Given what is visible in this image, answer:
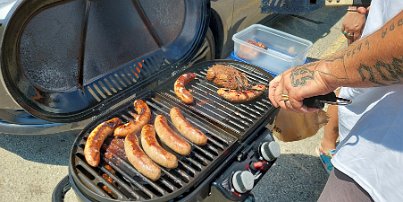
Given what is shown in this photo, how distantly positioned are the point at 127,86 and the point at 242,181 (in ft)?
3.61

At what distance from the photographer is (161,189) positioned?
161 cm

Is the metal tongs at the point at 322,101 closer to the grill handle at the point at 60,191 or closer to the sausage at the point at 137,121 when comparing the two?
the sausage at the point at 137,121

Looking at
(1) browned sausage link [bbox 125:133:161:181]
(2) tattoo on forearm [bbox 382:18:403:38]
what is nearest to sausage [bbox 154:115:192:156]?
(1) browned sausage link [bbox 125:133:161:181]

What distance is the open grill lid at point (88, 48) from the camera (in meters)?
1.77

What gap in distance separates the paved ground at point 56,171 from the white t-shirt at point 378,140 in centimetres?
151

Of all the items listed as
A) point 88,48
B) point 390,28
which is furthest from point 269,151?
point 88,48

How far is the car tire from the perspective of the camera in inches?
110

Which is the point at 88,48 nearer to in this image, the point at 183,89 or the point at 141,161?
the point at 183,89

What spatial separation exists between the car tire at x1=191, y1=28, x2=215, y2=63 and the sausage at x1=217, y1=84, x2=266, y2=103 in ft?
1.84

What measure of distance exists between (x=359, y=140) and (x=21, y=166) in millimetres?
3000

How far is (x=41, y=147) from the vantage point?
11.1ft

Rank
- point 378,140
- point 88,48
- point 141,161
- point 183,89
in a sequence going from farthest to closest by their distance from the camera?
point 88,48, point 183,89, point 141,161, point 378,140

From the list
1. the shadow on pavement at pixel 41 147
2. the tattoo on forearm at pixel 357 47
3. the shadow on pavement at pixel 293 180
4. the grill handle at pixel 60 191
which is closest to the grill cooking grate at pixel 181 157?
the grill handle at pixel 60 191

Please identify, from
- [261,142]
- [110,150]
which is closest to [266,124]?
[261,142]
